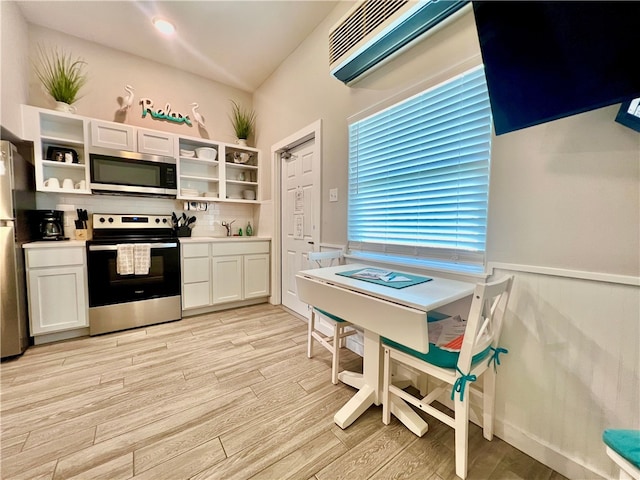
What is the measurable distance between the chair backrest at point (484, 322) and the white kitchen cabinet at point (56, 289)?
10.6ft

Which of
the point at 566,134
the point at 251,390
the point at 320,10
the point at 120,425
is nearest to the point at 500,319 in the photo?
the point at 566,134

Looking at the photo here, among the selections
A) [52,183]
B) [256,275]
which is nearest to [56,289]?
[52,183]

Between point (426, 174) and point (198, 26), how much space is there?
9.03 feet

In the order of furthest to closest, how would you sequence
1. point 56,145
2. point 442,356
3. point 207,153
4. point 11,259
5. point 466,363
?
point 207,153, point 56,145, point 11,259, point 442,356, point 466,363

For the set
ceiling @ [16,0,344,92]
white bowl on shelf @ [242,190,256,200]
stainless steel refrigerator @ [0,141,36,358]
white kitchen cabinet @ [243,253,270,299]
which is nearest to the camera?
stainless steel refrigerator @ [0,141,36,358]

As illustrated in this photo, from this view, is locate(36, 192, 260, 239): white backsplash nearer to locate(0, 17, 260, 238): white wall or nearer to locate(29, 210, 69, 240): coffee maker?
locate(0, 17, 260, 238): white wall

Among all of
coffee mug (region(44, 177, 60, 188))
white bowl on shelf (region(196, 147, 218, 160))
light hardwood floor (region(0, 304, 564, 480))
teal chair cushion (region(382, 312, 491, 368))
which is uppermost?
white bowl on shelf (region(196, 147, 218, 160))

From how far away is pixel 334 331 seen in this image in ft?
6.10

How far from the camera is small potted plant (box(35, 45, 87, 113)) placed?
101 inches

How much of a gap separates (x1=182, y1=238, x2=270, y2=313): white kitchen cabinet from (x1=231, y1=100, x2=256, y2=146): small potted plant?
1.53 m

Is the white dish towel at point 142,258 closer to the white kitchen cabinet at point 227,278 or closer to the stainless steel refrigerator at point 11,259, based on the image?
the white kitchen cabinet at point 227,278

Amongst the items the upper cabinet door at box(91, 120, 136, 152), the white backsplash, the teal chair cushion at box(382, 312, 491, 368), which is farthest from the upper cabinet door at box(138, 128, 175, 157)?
the teal chair cushion at box(382, 312, 491, 368)

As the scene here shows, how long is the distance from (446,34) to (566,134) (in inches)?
37.1

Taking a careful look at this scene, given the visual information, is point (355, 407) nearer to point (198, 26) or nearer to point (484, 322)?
point (484, 322)
